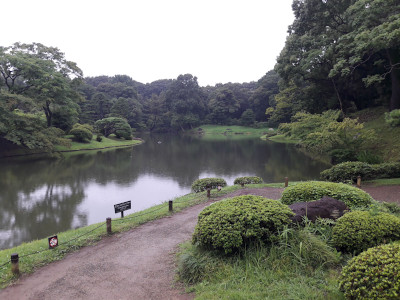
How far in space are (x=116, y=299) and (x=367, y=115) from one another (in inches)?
892

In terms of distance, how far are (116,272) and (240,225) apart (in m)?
2.52

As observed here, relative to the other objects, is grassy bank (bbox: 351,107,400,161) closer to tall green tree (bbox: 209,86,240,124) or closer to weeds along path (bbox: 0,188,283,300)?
weeds along path (bbox: 0,188,283,300)

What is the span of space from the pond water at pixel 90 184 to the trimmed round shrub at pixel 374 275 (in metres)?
8.66

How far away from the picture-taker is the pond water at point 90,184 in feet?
32.2

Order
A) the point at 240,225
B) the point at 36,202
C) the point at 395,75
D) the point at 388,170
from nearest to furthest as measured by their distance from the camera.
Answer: the point at 240,225
the point at 36,202
the point at 388,170
the point at 395,75

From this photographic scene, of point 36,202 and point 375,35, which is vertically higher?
point 375,35

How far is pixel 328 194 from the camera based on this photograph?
20.2ft

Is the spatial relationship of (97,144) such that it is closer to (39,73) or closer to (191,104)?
(39,73)

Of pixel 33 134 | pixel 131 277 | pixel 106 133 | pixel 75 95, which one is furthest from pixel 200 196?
pixel 106 133

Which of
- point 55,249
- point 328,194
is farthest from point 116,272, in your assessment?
point 328,194

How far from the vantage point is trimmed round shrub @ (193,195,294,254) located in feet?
14.8

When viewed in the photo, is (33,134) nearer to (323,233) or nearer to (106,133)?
(106,133)

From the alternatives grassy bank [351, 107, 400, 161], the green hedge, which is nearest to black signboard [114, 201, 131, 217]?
the green hedge

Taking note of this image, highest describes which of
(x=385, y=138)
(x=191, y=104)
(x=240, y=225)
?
(x=191, y=104)
